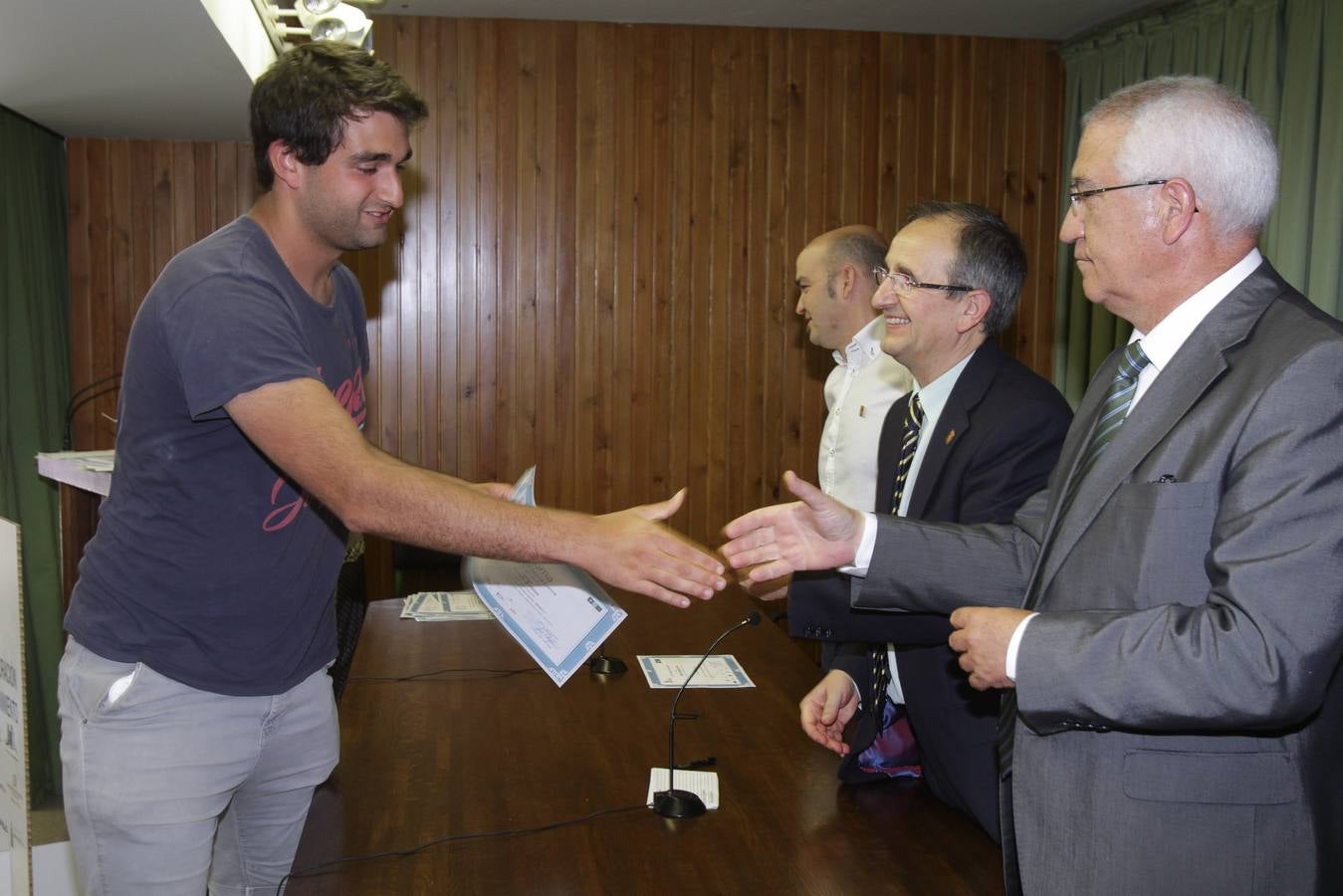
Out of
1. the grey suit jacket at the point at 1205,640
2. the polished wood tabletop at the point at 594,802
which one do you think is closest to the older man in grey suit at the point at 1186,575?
the grey suit jacket at the point at 1205,640

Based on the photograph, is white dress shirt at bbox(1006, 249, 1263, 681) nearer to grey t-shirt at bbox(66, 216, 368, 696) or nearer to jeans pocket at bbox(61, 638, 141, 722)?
grey t-shirt at bbox(66, 216, 368, 696)

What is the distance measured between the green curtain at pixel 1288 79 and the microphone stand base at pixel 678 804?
346 centimetres

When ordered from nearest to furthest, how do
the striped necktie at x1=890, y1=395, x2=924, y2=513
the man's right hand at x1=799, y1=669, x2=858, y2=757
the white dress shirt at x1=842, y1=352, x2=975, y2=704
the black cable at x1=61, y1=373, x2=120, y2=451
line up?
1. the man's right hand at x1=799, y1=669, x2=858, y2=757
2. the white dress shirt at x1=842, y1=352, x2=975, y2=704
3. the striped necktie at x1=890, y1=395, x2=924, y2=513
4. the black cable at x1=61, y1=373, x2=120, y2=451

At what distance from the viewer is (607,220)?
550 centimetres

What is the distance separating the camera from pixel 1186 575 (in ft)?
4.58

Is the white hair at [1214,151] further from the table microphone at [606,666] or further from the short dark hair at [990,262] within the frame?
the table microphone at [606,666]

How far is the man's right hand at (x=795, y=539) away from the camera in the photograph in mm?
1927

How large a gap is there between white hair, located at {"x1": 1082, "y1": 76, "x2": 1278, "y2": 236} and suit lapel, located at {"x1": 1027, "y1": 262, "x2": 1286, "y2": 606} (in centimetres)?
9

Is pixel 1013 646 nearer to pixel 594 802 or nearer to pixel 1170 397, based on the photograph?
pixel 1170 397

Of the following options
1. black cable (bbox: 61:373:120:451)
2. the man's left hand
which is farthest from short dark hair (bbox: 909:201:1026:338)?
black cable (bbox: 61:373:120:451)

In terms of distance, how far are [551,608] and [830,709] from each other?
689 millimetres

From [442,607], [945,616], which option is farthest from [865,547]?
[442,607]

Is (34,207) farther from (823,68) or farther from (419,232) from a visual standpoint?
(823,68)

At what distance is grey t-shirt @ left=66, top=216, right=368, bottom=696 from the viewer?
1.67 m
